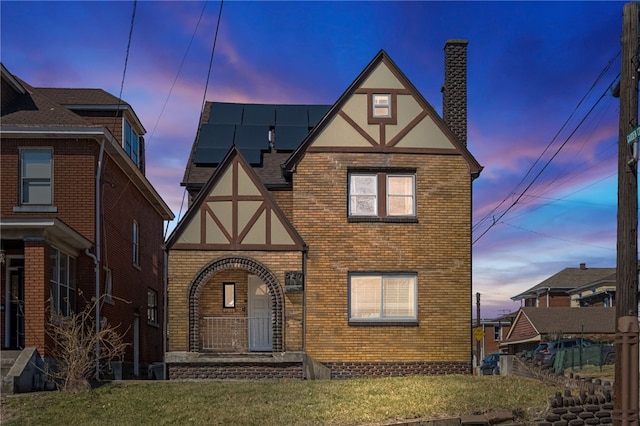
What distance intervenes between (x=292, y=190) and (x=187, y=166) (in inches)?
149

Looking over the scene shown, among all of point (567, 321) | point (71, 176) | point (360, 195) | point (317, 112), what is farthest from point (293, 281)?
point (567, 321)

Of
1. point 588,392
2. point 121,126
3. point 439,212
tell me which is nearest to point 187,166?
point 121,126

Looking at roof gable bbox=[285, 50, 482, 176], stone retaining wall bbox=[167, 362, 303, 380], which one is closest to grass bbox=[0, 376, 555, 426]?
stone retaining wall bbox=[167, 362, 303, 380]

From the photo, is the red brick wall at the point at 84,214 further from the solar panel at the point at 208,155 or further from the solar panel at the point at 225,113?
the solar panel at the point at 225,113

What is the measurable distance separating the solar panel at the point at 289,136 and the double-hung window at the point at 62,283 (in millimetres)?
7078

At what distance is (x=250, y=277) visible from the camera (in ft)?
73.4

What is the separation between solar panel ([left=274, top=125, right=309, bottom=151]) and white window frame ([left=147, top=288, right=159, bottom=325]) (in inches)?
399

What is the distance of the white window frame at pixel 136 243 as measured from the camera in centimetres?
2747

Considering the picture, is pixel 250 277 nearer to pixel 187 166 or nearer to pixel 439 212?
pixel 187 166

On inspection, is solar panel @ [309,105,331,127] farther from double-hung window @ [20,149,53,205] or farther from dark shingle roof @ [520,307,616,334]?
dark shingle roof @ [520,307,616,334]

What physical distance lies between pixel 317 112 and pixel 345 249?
21.2ft

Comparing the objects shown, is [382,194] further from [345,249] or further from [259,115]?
[259,115]

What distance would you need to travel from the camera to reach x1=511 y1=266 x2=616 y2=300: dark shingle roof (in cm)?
5888

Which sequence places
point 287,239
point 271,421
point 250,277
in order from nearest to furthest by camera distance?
1. point 271,421
2. point 287,239
3. point 250,277
